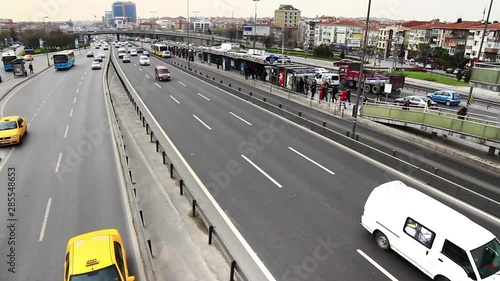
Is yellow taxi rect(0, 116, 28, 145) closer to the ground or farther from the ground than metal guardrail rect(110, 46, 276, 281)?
farther from the ground

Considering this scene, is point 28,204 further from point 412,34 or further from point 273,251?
point 412,34

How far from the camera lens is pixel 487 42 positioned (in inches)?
2928

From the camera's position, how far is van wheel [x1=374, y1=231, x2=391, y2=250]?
31.3 ft

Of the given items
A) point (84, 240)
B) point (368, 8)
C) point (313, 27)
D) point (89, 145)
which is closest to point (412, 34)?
point (313, 27)

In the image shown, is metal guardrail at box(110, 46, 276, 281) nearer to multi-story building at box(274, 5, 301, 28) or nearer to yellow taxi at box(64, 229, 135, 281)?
yellow taxi at box(64, 229, 135, 281)

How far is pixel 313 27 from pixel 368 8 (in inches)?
5455

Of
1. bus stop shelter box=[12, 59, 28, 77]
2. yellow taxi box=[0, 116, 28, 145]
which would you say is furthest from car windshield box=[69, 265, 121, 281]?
bus stop shelter box=[12, 59, 28, 77]

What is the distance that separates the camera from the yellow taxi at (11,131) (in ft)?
57.6

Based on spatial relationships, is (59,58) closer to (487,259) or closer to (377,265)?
(377,265)

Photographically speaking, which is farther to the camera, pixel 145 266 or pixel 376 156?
pixel 376 156

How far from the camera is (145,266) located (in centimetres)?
866

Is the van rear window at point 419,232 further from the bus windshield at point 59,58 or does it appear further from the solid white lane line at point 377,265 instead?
the bus windshield at point 59,58

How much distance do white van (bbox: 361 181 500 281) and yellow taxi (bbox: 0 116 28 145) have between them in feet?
58.8

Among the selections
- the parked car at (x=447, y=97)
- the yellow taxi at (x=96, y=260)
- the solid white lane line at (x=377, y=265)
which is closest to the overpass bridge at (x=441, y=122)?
the parked car at (x=447, y=97)
